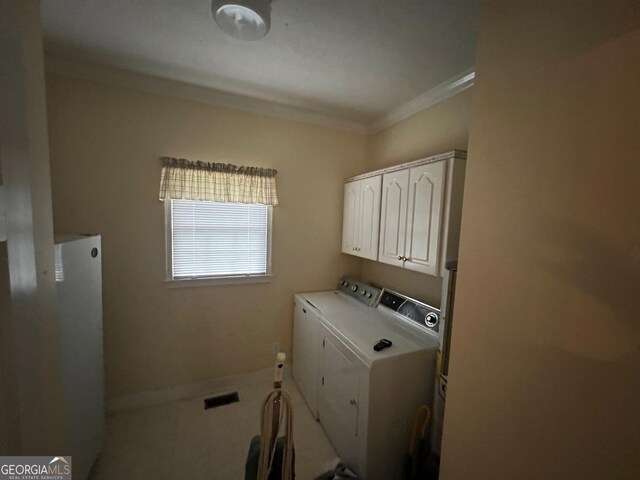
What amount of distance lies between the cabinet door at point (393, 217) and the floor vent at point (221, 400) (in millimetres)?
1865

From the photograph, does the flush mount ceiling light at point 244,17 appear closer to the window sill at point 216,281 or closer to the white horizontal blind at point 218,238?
the white horizontal blind at point 218,238

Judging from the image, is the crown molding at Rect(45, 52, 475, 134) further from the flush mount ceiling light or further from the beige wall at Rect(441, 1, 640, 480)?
the beige wall at Rect(441, 1, 640, 480)

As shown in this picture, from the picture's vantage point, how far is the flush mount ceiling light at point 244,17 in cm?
119

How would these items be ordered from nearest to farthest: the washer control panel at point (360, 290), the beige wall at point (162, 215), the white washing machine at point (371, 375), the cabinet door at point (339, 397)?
the white washing machine at point (371, 375) → the cabinet door at point (339, 397) → the beige wall at point (162, 215) → the washer control panel at point (360, 290)

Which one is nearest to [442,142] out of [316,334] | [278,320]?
[316,334]

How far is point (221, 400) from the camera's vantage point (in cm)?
225

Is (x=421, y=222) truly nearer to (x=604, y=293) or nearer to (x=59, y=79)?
(x=604, y=293)

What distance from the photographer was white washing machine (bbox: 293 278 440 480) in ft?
4.74

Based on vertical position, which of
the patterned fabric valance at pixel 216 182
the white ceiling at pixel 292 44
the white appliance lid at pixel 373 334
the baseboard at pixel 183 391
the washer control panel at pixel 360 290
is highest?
the white ceiling at pixel 292 44

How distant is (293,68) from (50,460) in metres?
2.20

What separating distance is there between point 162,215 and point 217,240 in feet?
1.57

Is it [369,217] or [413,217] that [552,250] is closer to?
[413,217]

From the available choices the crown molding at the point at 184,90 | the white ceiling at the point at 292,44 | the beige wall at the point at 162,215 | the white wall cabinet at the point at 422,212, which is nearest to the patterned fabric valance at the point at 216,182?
the beige wall at the point at 162,215

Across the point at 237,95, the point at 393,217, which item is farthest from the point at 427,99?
the point at 237,95
